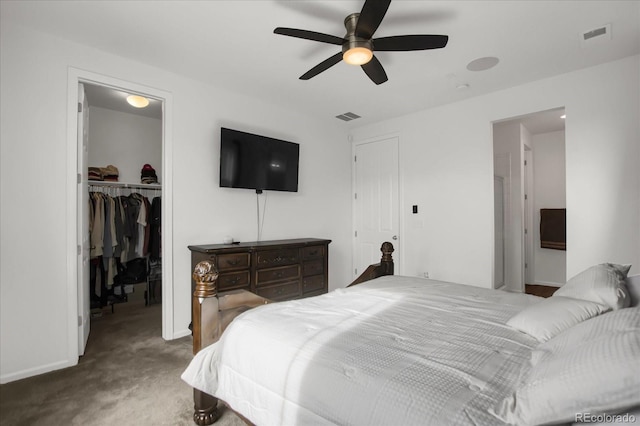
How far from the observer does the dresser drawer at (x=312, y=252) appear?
12.0 ft

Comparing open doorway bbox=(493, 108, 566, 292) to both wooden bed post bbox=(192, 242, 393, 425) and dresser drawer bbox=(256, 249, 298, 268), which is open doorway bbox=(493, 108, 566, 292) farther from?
wooden bed post bbox=(192, 242, 393, 425)

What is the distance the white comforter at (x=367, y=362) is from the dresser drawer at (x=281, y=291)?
150 cm

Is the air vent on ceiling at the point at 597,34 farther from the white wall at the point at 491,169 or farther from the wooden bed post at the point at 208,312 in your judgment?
the wooden bed post at the point at 208,312

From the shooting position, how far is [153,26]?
93.7 inches

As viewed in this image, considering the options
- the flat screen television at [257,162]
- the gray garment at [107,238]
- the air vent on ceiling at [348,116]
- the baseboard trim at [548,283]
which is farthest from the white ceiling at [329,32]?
the baseboard trim at [548,283]

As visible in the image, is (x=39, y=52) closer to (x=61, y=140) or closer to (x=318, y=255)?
(x=61, y=140)

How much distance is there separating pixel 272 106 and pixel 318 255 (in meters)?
2.00

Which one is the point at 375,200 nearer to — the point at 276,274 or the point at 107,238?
the point at 276,274

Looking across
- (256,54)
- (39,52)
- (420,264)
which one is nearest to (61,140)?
(39,52)

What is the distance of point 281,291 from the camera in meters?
3.40

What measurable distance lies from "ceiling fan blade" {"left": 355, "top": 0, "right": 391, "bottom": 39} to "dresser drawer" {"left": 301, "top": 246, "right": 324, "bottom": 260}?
7.58 ft

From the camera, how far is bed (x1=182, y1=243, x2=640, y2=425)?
0.78 m

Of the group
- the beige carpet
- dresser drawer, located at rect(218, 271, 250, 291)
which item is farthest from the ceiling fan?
the beige carpet

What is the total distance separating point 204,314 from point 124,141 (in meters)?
3.68
